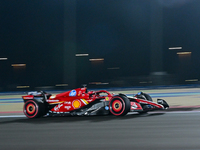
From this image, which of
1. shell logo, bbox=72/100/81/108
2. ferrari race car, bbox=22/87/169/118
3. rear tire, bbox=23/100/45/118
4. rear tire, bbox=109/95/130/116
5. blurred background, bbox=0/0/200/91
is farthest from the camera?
blurred background, bbox=0/0/200/91

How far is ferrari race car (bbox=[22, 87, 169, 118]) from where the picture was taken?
6.51 meters

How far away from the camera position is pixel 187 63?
1983 centimetres

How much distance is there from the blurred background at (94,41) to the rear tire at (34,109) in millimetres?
12579

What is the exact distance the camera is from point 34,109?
7270 mm

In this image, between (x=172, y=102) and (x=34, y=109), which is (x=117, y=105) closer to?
(x=34, y=109)

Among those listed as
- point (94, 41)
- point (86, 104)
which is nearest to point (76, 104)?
point (86, 104)

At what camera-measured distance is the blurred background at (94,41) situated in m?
20.2

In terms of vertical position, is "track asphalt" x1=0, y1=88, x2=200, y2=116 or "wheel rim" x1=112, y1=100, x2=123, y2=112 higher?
"wheel rim" x1=112, y1=100, x2=123, y2=112

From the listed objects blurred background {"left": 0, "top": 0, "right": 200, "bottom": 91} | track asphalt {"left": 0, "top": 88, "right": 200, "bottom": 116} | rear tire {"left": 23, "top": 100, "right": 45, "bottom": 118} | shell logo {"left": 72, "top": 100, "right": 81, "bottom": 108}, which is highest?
blurred background {"left": 0, "top": 0, "right": 200, "bottom": 91}

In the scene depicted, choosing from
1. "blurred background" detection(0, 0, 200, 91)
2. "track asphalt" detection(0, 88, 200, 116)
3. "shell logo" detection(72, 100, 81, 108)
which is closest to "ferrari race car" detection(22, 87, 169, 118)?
"shell logo" detection(72, 100, 81, 108)

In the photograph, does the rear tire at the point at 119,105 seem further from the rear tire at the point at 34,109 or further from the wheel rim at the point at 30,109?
the wheel rim at the point at 30,109

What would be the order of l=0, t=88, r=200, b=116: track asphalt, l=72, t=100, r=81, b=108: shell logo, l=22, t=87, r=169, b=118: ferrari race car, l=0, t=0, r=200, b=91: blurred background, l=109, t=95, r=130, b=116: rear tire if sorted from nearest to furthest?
l=109, t=95, r=130, b=116: rear tire → l=22, t=87, r=169, b=118: ferrari race car → l=72, t=100, r=81, b=108: shell logo → l=0, t=88, r=200, b=116: track asphalt → l=0, t=0, r=200, b=91: blurred background

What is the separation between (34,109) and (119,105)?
2335 mm

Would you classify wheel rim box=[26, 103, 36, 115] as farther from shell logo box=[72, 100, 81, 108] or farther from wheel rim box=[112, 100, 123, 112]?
wheel rim box=[112, 100, 123, 112]
